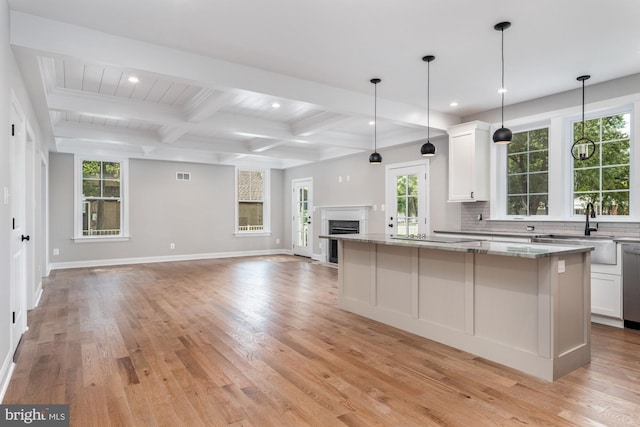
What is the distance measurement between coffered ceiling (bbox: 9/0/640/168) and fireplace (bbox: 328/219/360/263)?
2.89m

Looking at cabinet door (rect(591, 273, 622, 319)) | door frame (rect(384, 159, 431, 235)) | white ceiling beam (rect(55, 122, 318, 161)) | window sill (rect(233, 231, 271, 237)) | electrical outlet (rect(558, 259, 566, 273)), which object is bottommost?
cabinet door (rect(591, 273, 622, 319))

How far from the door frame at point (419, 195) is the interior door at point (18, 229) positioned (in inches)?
200

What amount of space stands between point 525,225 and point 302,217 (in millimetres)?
5765

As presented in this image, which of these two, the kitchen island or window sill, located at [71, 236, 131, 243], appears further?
window sill, located at [71, 236, 131, 243]

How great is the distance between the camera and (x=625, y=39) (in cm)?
336

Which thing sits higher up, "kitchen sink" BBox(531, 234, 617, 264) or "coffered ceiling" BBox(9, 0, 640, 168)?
"coffered ceiling" BBox(9, 0, 640, 168)

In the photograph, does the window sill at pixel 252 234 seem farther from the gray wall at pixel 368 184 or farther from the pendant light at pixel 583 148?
the pendant light at pixel 583 148

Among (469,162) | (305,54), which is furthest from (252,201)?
(305,54)

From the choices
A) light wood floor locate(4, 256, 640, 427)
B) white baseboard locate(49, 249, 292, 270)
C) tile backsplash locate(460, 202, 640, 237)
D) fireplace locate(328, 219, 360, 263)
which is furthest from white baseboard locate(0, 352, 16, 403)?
fireplace locate(328, 219, 360, 263)

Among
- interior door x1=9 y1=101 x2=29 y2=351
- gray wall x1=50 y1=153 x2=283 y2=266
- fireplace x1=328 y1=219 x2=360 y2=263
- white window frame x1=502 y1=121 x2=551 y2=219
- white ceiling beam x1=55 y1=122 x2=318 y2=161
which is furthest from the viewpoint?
fireplace x1=328 y1=219 x2=360 y2=263

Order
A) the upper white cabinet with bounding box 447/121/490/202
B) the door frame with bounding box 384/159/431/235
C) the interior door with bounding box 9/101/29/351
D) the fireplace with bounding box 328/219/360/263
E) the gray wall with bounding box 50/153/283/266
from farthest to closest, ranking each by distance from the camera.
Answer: the fireplace with bounding box 328/219/360/263, the gray wall with bounding box 50/153/283/266, the door frame with bounding box 384/159/431/235, the upper white cabinet with bounding box 447/121/490/202, the interior door with bounding box 9/101/29/351

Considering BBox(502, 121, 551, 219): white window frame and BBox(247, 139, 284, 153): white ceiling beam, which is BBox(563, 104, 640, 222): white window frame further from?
BBox(247, 139, 284, 153): white ceiling beam

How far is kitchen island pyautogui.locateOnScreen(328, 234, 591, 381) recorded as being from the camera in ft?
8.77

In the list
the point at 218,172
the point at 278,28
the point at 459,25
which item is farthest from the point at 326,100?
the point at 218,172
